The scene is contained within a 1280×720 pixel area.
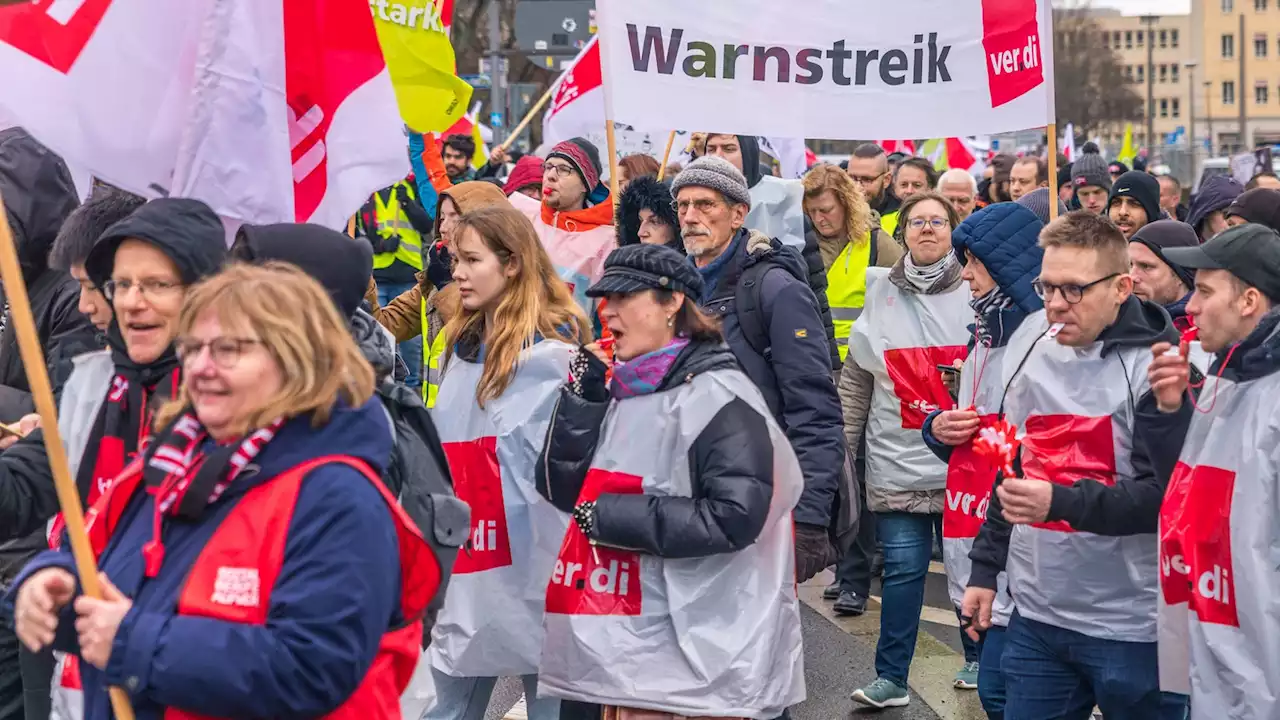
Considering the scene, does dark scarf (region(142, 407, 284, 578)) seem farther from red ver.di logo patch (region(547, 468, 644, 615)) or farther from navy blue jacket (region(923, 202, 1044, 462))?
navy blue jacket (region(923, 202, 1044, 462))

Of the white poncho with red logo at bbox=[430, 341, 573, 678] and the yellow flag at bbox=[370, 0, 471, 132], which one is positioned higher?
the yellow flag at bbox=[370, 0, 471, 132]

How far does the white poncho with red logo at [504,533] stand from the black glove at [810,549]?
722mm

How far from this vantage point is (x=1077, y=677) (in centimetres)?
470

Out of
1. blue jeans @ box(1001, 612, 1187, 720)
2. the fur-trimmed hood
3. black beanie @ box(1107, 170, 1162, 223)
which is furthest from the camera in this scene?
black beanie @ box(1107, 170, 1162, 223)

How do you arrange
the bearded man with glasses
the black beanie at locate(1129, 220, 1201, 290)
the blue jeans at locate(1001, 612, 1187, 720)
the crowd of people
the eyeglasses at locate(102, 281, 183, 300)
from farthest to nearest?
the black beanie at locate(1129, 220, 1201, 290) → the blue jeans at locate(1001, 612, 1187, 720) → the bearded man with glasses → the eyeglasses at locate(102, 281, 183, 300) → the crowd of people

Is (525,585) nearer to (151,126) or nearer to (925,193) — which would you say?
(151,126)

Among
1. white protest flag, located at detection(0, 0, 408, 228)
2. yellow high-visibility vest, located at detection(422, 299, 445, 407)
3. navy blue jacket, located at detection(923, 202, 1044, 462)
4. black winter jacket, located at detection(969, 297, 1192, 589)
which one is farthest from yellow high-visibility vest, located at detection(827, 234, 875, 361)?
white protest flag, located at detection(0, 0, 408, 228)

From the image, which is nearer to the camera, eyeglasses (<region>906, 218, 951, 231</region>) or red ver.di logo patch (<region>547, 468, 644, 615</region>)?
red ver.di logo patch (<region>547, 468, 644, 615</region>)

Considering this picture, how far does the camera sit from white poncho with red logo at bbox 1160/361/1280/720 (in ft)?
13.1

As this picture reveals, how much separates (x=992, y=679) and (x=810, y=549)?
0.99m

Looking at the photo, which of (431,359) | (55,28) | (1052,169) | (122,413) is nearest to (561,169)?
(431,359)

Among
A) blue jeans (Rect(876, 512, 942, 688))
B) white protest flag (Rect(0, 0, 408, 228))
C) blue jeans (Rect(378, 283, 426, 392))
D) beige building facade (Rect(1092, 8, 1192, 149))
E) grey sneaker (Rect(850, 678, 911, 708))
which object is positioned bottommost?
grey sneaker (Rect(850, 678, 911, 708))

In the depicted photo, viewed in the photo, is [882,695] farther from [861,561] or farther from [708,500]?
[708,500]

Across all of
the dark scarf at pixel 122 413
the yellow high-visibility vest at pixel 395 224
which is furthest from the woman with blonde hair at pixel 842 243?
the dark scarf at pixel 122 413
